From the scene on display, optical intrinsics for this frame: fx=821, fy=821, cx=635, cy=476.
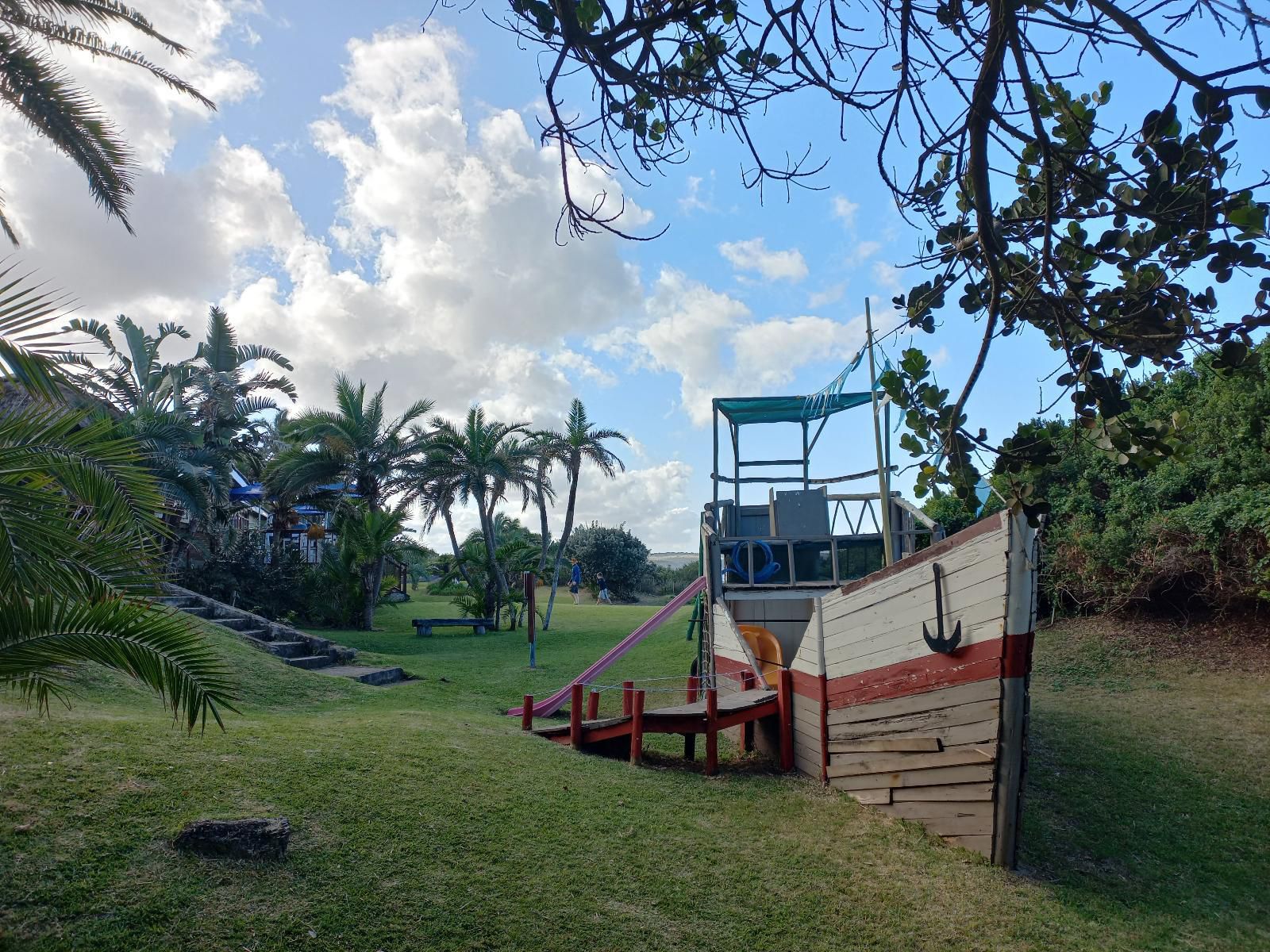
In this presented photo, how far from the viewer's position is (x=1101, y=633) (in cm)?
1193

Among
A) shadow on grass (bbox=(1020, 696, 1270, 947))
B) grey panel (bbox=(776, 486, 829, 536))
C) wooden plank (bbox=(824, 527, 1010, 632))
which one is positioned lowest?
shadow on grass (bbox=(1020, 696, 1270, 947))

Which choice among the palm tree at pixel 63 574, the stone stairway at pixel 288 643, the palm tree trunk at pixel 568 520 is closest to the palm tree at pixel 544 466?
the palm tree trunk at pixel 568 520

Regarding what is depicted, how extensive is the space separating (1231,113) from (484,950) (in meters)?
4.32

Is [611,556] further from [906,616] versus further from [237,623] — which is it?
[906,616]

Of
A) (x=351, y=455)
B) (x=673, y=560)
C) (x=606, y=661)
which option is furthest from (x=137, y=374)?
(x=673, y=560)

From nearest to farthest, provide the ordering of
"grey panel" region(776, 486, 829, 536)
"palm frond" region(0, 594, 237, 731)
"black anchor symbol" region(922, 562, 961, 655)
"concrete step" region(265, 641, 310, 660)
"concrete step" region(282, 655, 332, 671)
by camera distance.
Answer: "palm frond" region(0, 594, 237, 731), "black anchor symbol" region(922, 562, 961, 655), "grey panel" region(776, 486, 829, 536), "concrete step" region(282, 655, 332, 671), "concrete step" region(265, 641, 310, 660)

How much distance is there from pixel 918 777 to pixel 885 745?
1.06 ft

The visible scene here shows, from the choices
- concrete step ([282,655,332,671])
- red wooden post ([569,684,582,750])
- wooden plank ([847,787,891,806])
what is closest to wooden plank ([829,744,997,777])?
wooden plank ([847,787,891,806])

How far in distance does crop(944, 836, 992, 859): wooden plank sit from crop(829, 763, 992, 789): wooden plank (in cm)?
33

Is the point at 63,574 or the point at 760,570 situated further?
the point at 760,570

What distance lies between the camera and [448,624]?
20109mm

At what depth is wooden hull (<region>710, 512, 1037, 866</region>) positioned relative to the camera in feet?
16.2

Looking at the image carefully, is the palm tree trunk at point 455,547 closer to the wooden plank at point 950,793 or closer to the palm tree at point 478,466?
the palm tree at point 478,466

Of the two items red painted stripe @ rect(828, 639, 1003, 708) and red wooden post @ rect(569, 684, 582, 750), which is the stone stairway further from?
red painted stripe @ rect(828, 639, 1003, 708)
